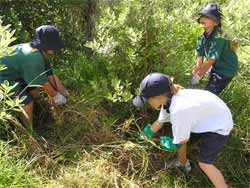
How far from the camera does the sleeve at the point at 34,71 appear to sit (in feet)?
12.4

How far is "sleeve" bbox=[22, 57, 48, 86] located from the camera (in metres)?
3.78

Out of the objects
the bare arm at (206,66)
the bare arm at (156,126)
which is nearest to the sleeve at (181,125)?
the bare arm at (156,126)

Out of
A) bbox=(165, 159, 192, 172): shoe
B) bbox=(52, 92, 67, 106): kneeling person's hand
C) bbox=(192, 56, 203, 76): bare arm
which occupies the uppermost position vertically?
bbox=(192, 56, 203, 76): bare arm

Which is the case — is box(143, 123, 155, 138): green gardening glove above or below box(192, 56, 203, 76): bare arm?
below

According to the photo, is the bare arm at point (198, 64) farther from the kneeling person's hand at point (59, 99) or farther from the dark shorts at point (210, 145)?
the kneeling person's hand at point (59, 99)

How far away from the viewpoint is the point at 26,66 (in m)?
3.79

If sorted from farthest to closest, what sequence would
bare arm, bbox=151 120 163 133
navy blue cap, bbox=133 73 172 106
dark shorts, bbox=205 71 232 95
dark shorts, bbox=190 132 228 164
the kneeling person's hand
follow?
dark shorts, bbox=205 71 232 95
the kneeling person's hand
bare arm, bbox=151 120 163 133
dark shorts, bbox=190 132 228 164
navy blue cap, bbox=133 73 172 106

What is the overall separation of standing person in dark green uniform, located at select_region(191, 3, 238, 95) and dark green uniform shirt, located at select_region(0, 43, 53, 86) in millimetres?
1543

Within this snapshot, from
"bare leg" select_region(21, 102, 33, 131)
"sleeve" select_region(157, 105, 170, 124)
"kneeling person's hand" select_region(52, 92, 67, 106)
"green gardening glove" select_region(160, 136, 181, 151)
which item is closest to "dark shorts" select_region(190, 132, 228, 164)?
"green gardening glove" select_region(160, 136, 181, 151)

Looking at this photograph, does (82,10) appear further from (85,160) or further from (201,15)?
(85,160)

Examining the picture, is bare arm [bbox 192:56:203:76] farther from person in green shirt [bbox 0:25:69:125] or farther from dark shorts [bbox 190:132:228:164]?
person in green shirt [bbox 0:25:69:125]

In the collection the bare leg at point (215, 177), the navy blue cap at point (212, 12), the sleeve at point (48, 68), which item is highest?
the navy blue cap at point (212, 12)

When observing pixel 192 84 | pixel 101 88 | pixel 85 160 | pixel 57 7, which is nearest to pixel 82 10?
pixel 57 7

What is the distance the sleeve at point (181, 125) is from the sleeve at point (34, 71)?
1293 mm
